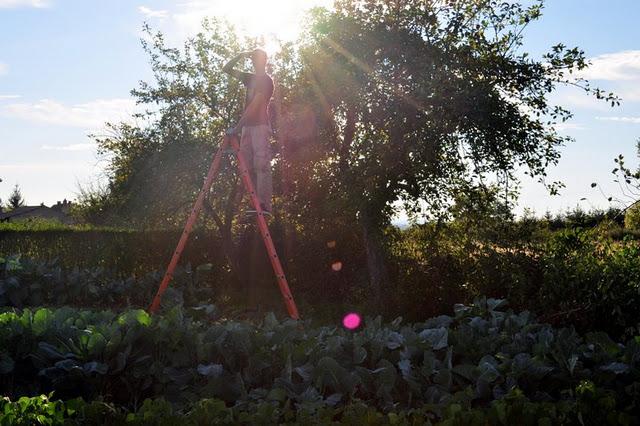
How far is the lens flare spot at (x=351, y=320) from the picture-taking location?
Result: 1082 centimetres

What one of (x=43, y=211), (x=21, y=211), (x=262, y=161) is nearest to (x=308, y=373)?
(x=262, y=161)

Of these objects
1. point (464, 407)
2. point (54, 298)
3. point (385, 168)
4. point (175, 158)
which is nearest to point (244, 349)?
point (464, 407)

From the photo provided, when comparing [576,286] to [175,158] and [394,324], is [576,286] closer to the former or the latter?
[394,324]

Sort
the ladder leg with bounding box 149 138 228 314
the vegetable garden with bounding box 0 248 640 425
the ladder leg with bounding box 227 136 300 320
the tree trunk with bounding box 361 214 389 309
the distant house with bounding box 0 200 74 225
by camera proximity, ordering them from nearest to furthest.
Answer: the vegetable garden with bounding box 0 248 640 425 < the ladder leg with bounding box 227 136 300 320 < the ladder leg with bounding box 149 138 228 314 < the tree trunk with bounding box 361 214 389 309 < the distant house with bounding box 0 200 74 225

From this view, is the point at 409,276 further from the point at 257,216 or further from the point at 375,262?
the point at 257,216

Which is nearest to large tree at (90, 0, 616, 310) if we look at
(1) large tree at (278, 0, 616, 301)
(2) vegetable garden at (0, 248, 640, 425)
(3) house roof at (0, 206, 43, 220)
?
(1) large tree at (278, 0, 616, 301)

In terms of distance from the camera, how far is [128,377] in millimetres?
5293

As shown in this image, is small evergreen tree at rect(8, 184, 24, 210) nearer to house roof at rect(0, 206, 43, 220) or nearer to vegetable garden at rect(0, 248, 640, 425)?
house roof at rect(0, 206, 43, 220)

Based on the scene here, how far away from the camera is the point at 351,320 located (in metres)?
11.1

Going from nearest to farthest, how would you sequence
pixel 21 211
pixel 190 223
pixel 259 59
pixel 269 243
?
pixel 269 243
pixel 190 223
pixel 259 59
pixel 21 211

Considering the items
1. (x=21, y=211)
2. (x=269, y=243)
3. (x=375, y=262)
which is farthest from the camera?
(x=21, y=211)

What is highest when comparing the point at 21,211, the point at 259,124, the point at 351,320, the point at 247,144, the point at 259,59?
the point at 21,211

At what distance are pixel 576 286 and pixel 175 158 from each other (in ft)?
26.7

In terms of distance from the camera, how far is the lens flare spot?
10824 mm
